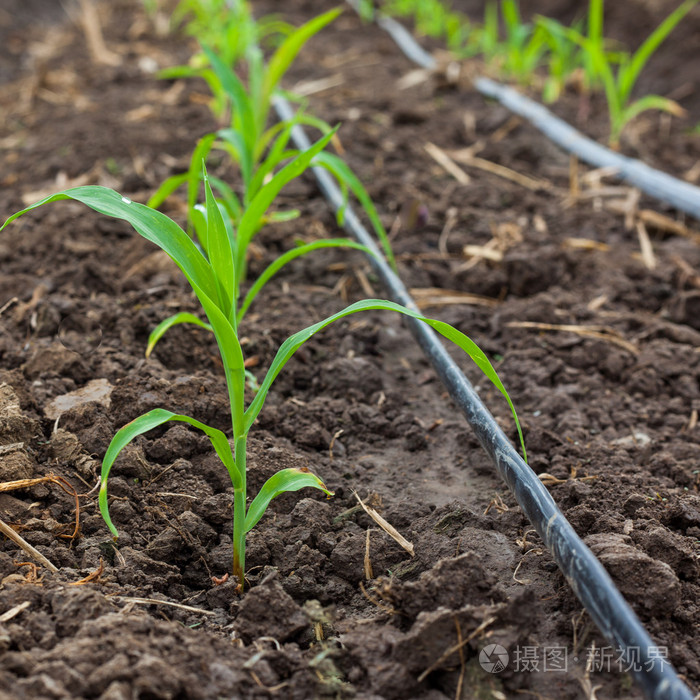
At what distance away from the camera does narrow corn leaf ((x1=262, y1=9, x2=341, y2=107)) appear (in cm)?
201

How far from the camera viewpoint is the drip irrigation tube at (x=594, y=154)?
2646 millimetres

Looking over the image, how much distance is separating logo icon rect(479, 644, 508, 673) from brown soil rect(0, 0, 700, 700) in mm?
12

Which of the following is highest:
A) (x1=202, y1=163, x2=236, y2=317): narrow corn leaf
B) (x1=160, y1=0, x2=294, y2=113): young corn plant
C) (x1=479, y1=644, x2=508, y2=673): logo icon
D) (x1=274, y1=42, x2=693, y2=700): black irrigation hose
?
(x1=160, y1=0, x2=294, y2=113): young corn plant

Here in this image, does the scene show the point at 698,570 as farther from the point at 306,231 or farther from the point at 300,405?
the point at 306,231

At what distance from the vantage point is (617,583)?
111cm

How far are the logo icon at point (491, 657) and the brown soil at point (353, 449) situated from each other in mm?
12

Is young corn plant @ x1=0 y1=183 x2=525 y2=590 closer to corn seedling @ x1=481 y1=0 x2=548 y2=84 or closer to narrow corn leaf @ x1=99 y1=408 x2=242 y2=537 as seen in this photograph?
narrow corn leaf @ x1=99 y1=408 x2=242 y2=537

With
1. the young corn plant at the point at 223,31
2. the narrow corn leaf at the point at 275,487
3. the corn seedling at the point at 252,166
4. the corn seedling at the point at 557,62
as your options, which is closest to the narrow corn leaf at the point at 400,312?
the narrow corn leaf at the point at 275,487

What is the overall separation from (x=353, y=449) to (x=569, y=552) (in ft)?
2.00

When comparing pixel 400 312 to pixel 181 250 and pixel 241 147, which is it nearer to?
pixel 181 250

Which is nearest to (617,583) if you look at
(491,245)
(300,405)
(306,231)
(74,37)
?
(300,405)

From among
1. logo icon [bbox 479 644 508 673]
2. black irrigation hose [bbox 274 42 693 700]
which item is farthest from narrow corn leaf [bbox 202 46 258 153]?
logo icon [bbox 479 644 508 673]

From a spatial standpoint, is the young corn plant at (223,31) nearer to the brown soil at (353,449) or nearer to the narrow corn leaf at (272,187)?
the brown soil at (353,449)

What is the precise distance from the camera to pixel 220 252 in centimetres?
113
